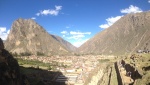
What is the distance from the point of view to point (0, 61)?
34062 mm

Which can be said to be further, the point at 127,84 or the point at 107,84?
the point at 107,84

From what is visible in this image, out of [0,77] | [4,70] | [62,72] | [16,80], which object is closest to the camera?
[0,77]

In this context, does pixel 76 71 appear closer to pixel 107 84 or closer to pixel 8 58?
pixel 107 84

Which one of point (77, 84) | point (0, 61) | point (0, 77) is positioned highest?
point (0, 61)

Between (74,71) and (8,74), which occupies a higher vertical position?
(8,74)

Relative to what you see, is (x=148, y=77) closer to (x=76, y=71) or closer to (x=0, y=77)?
(x=0, y=77)

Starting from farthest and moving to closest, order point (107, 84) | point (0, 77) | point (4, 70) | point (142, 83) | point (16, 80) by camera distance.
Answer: point (107, 84)
point (16, 80)
point (4, 70)
point (0, 77)
point (142, 83)

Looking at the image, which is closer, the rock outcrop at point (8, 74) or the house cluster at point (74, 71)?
the rock outcrop at point (8, 74)

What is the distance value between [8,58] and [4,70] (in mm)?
6107

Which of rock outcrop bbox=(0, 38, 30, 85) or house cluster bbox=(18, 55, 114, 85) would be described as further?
house cluster bbox=(18, 55, 114, 85)

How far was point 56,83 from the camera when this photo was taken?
68438 mm

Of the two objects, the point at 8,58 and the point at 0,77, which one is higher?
the point at 8,58

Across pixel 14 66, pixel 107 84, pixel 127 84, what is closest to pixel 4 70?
pixel 14 66

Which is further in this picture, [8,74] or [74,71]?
[74,71]
